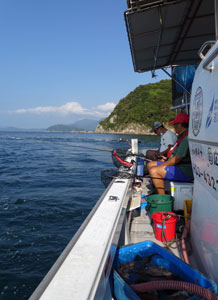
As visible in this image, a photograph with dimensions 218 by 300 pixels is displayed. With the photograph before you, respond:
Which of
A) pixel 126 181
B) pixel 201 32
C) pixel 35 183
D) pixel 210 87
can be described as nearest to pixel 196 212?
pixel 210 87

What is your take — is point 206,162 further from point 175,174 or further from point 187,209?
point 175,174

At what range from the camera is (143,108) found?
10412 cm

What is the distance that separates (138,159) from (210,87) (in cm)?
466

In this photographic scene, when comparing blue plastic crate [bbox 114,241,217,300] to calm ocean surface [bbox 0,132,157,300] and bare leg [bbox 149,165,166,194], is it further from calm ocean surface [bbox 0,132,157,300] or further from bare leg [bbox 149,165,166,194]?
bare leg [bbox 149,165,166,194]

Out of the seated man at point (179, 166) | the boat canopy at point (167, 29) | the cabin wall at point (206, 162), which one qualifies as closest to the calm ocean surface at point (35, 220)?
the seated man at point (179, 166)

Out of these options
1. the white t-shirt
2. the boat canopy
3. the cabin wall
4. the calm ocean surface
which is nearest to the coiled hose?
the cabin wall

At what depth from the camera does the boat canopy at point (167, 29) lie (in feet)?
10.6

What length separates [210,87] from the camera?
173cm

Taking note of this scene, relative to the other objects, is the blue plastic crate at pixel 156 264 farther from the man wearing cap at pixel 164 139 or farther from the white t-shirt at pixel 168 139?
the white t-shirt at pixel 168 139

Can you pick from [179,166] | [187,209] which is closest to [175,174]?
[179,166]

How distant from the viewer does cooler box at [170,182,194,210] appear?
354 cm

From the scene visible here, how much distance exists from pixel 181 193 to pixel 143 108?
103628 millimetres

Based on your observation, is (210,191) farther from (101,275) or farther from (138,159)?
(138,159)

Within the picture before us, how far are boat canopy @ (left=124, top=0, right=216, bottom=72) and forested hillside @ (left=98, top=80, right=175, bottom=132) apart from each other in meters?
81.3
